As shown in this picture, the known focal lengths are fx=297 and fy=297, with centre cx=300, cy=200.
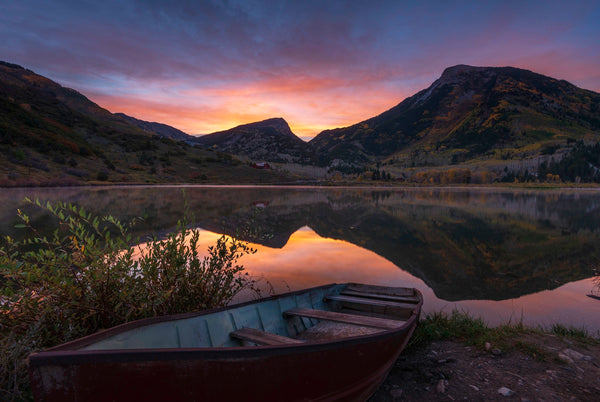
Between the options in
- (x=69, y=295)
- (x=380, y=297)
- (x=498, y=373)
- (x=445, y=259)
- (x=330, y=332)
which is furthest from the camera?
(x=445, y=259)

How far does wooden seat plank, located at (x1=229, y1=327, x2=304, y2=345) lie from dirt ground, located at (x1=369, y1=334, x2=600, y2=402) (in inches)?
88.8

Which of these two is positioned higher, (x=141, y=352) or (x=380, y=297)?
(x=141, y=352)

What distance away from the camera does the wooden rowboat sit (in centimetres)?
266

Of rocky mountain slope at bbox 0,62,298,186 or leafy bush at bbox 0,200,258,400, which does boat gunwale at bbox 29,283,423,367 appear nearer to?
leafy bush at bbox 0,200,258,400

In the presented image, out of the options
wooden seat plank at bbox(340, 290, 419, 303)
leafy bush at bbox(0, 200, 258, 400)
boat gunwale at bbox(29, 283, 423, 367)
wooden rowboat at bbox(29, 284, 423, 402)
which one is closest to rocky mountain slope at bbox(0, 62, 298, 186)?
leafy bush at bbox(0, 200, 258, 400)

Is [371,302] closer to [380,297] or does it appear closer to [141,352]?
[380,297]

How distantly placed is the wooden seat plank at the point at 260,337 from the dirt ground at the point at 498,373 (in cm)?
226

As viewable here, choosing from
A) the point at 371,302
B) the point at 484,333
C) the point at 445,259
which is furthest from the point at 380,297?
the point at 445,259

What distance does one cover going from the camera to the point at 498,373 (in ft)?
19.0

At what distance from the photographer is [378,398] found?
523 centimetres

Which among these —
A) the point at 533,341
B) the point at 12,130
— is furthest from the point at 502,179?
the point at 12,130

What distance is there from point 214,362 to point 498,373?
5.75 meters

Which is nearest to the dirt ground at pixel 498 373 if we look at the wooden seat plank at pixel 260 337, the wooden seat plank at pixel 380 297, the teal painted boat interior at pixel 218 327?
the wooden seat plank at pixel 380 297

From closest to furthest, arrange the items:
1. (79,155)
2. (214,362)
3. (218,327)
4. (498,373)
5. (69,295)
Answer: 1. (214,362)
2. (69,295)
3. (218,327)
4. (498,373)
5. (79,155)
